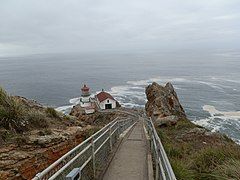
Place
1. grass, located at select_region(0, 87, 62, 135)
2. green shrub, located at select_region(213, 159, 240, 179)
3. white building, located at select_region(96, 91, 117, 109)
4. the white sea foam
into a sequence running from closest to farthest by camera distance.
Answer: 1. green shrub, located at select_region(213, 159, 240, 179)
2. grass, located at select_region(0, 87, 62, 135)
3. the white sea foam
4. white building, located at select_region(96, 91, 117, 109)

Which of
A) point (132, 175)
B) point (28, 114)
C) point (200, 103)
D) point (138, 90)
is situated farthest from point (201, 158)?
point (138, 90)

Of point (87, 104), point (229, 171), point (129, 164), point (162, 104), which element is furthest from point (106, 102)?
point (229, 171)

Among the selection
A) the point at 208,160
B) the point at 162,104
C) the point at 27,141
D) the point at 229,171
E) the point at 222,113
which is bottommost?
the point at 222,113

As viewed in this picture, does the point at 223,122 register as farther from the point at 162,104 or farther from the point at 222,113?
the point at 162,104

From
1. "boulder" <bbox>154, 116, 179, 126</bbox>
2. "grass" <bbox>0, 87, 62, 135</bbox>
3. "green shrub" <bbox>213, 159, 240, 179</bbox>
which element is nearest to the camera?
"green shrub" <bbox>213, 159, 240, 179</bbox>

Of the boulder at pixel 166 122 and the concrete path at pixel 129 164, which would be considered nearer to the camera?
the concrete path at pixel 129 164

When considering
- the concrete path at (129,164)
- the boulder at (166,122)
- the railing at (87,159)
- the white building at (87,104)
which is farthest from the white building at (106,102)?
the railing at (87,159)

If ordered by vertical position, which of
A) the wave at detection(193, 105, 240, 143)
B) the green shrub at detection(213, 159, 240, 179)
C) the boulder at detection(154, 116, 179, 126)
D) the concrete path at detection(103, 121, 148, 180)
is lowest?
the wave at detection(193, 105, 240, 143)

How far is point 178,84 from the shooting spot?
86.1m

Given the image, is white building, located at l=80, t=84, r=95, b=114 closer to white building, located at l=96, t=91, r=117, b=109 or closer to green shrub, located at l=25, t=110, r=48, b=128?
white building, located at l=96, t=91, r=117, b=109

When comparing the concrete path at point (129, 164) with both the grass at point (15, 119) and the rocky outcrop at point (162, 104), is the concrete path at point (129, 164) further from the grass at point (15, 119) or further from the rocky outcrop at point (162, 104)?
the rocky outcrop at point (162, 104)

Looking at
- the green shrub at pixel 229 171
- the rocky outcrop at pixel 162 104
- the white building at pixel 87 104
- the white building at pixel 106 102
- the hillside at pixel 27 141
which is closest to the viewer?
the green shrub at pixel 229 171

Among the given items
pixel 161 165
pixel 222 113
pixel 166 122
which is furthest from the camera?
pixel 222 113

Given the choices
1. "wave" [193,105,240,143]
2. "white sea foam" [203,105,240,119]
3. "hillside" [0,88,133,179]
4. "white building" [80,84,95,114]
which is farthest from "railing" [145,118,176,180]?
"white sea foam" [203,105,240,119]
